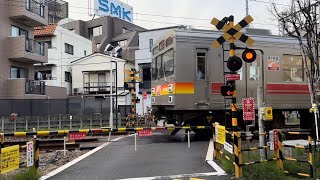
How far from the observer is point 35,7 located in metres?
27.8

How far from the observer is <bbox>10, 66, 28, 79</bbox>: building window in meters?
26.6

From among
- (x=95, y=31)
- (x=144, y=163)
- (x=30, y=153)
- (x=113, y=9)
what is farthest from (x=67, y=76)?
(x=30, y=153)

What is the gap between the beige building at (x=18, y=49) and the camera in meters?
25.4

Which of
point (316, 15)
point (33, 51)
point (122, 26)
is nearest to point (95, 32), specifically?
point (122, 26)

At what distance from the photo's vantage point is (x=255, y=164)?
7.40 metres

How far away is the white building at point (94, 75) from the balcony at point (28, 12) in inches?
482

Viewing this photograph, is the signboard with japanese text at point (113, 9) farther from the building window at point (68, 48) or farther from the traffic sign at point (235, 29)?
the traffic sign at point (235, 29)

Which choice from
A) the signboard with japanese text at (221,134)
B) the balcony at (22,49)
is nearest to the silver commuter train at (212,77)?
the signboard with japanese text at (221,134)

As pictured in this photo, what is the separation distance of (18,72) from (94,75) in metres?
15.7

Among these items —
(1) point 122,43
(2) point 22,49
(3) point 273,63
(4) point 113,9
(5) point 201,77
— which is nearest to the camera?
(5) point 201,77

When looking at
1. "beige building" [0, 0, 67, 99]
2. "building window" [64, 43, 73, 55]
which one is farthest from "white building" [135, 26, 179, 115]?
"beige building" [0, 0, 67, 99]

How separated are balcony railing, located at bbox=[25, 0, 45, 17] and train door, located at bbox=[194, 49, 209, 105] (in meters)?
18.5

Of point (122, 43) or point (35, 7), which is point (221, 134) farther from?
point (122, 43)

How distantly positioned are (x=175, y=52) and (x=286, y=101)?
4655 mm
